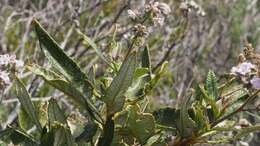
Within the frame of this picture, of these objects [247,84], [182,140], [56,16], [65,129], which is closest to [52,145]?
[65,129]

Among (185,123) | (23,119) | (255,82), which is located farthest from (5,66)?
(255,82)

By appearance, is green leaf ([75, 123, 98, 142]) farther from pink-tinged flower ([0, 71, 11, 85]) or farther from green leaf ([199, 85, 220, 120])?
pink-tinged flower ([0, 71, 11, 85])

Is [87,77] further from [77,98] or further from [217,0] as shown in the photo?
[217,0]

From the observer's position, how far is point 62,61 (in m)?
1.06

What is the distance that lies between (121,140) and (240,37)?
3.15m

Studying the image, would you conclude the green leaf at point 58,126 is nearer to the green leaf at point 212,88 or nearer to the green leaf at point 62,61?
the green leaf at point 62,61

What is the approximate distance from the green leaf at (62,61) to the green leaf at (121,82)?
6cm

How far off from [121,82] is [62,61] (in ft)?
0.43

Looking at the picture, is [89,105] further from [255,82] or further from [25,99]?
[255,82]

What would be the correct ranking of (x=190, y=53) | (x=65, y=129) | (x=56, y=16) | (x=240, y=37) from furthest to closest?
1. (x=240, y=37)
2. (x=190, y=53)
3. (x=56, y=16)
4. (x=65, y=129)

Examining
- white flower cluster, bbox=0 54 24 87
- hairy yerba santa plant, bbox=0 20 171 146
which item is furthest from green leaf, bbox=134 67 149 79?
white flower cluster, bbox=0 54 24 87

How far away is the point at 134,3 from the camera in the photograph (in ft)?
10.7

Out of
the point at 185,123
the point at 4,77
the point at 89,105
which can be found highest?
the point at 4,77

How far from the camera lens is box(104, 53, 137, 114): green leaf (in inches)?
39.4
